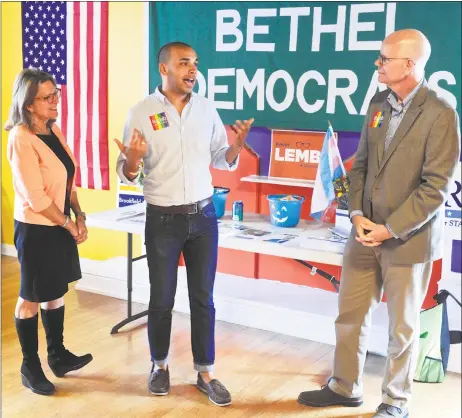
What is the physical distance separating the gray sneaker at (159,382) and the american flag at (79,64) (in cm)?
213

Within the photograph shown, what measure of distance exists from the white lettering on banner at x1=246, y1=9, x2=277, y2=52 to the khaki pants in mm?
1551

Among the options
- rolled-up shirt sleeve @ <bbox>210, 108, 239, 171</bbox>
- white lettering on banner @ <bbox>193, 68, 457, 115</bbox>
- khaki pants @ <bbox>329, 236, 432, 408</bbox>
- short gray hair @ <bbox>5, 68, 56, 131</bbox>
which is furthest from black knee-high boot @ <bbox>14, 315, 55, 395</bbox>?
white lettering on banner @ <bbox>193, 68, 457, 115</bbox>

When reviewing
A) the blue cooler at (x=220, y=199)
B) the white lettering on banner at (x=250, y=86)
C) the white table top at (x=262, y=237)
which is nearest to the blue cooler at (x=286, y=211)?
the white table top at (x=262, y=237)

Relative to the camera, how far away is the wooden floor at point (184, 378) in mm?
3016

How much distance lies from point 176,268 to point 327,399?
37.5 inches

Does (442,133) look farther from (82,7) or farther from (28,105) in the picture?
(82,7)

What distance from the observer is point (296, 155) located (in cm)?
401

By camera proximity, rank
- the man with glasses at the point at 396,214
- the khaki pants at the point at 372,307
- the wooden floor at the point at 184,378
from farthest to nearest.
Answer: the wooden floor at the point at 184,378 → the khaki pants at the point at 372,307 → the man with glasses at the point at 396,214

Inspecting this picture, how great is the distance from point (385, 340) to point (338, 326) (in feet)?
2.41

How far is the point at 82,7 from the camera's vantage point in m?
4.84

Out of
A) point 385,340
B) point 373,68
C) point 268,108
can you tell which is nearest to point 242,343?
point 385,340

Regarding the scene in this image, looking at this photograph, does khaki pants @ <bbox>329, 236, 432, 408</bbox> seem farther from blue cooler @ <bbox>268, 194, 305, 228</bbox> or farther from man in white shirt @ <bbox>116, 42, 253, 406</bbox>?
blue cooler @ <bbox>268, 194, 305, 228</bbox>

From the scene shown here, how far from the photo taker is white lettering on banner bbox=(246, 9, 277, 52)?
393cm

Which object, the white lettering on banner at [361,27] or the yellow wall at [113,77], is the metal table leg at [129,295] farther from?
the white lettering on banner at [361,27]
